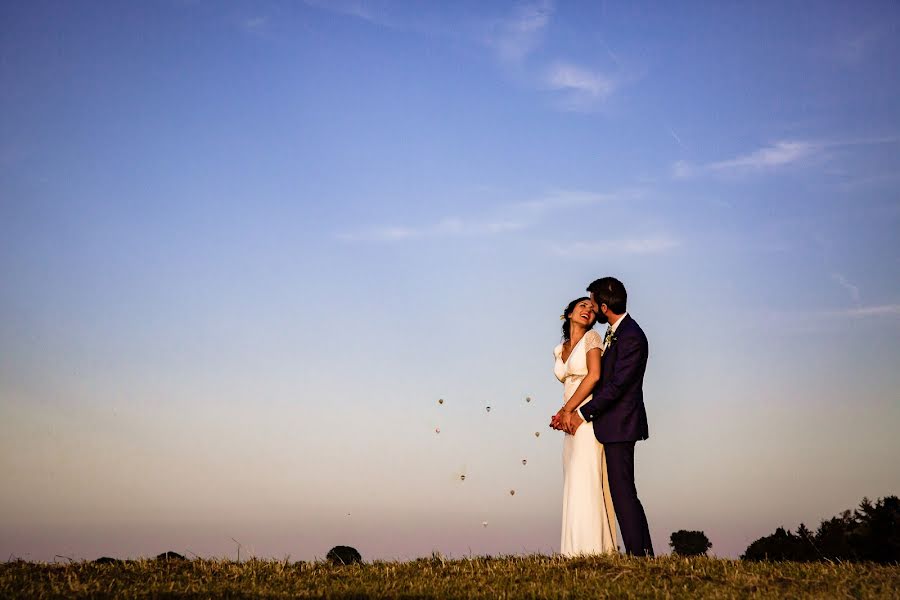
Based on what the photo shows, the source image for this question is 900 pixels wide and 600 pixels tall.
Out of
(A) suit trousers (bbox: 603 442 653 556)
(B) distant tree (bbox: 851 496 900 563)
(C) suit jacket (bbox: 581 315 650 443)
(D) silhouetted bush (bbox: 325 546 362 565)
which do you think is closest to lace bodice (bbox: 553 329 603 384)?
(C) suit jacket (bbox: 581 315 650 443)

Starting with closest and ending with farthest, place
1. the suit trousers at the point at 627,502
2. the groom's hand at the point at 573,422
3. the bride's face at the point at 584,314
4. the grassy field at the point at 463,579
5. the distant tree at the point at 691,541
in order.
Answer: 1. the grassy field at the point at 463,579
2. the suit trousers at the point at 627,502
3. the groom's hand at the point at 573,422
4. the bride's face at the point at 584,314
5. the distant tree at the point at 691,541

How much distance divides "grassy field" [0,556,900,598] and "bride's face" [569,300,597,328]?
139 inches

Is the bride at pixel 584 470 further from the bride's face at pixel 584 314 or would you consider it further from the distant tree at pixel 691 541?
the distant tree at pixel 691 541

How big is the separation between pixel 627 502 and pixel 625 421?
45.0 inches

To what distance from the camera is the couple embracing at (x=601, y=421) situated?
12.5m

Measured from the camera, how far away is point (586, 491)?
13.0m

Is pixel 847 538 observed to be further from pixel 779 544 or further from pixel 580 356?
pixel 580 356

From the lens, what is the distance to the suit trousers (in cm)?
1236

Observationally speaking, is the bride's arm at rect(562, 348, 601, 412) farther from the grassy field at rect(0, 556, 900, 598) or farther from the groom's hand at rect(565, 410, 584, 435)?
the grassy field at rect(0, 556, 900, 598)

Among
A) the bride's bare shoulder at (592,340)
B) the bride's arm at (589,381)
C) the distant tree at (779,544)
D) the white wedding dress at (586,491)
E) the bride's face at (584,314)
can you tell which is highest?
the bride's face at (584,314)

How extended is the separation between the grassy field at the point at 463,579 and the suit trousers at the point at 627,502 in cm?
56

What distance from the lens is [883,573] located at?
11.3 meters

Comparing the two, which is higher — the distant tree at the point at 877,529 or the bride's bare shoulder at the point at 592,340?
the bride's bare shoulder at the point at 592,340

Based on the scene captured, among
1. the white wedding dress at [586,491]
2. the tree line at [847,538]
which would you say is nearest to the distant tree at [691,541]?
the tree line at [847,538]
